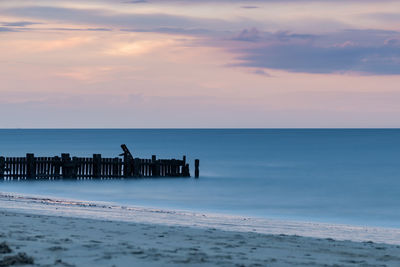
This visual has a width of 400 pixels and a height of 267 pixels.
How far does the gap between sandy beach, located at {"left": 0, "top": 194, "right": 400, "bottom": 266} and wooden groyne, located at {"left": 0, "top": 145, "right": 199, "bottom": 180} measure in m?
20.4

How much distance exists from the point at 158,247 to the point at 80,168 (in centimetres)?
2632

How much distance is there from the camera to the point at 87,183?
33.4 m

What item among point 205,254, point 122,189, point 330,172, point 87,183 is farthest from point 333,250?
point 330,172

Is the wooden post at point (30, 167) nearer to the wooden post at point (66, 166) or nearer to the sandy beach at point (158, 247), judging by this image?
the wooden post at point (66, 166)

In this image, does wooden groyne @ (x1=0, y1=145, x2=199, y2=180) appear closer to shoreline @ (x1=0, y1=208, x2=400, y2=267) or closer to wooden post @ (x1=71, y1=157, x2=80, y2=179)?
wooden post @ (x1=71, y1=157, x2=80, y2=179)

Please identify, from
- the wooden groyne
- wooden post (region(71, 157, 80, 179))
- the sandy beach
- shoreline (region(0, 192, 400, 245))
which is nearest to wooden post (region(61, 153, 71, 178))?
the wooden groyne

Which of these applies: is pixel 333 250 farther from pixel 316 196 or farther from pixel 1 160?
pixel 1 160

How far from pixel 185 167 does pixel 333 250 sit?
26665 millimetres

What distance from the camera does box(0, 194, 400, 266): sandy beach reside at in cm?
891

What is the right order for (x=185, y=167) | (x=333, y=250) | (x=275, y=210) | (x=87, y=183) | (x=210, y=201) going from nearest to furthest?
1. (x=333, y=250)
2. (x=275, y=210)
3. (x=210, y=201)
4. (x=87, y=183)
5. (x=185, y=167)

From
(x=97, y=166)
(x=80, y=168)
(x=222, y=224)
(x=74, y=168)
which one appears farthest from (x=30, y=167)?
(x=222, y=224)

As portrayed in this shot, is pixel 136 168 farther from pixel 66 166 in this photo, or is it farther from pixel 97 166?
pixel 66 166

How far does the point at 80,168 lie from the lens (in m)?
35.9

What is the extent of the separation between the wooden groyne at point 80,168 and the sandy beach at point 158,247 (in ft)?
67.1
